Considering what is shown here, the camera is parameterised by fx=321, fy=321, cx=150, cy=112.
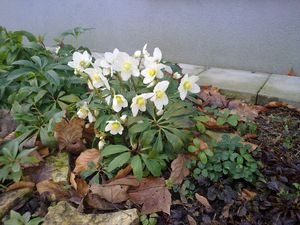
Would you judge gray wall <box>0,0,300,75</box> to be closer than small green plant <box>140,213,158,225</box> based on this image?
No

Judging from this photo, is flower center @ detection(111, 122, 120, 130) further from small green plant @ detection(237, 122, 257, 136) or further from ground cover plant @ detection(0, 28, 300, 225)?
small green plant @ detection(237, 122, 257, 136)

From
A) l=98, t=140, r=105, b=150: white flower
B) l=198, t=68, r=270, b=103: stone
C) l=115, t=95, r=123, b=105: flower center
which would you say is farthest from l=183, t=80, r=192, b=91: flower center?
l=198, t=68, r=270, b=103: stone

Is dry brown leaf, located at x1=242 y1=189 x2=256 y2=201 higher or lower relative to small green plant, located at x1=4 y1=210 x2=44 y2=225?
higher

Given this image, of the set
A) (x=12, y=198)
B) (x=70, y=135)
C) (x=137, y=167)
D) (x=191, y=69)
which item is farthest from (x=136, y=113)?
(x=191, y=69)

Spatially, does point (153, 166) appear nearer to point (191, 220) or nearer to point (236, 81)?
point (191, 220)

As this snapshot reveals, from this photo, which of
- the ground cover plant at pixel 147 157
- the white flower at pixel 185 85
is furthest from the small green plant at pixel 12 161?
the white flower at pixel 185 85

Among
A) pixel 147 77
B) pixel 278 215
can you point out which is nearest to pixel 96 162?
pixel 147 77

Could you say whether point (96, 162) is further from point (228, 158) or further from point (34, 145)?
point (228, 158)

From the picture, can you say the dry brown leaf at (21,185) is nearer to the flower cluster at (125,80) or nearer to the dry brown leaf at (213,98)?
the flower cluster at (125,80)
